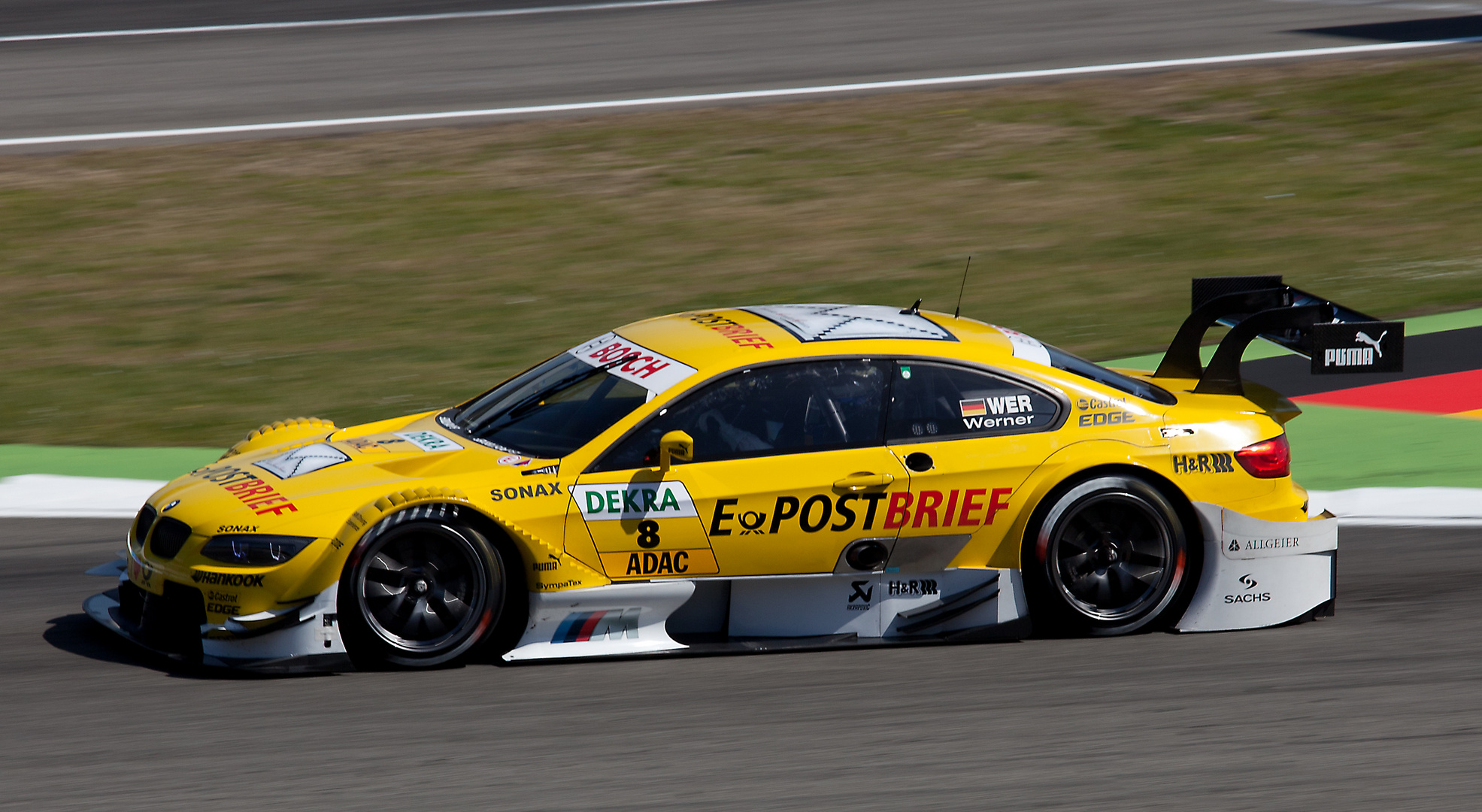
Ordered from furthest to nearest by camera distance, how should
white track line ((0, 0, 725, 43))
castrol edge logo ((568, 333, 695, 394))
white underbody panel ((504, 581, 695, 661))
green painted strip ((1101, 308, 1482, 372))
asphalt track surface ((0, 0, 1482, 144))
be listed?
white track line ((0, 0, 725, 43)), asphalt track surface ((0, 0, 1482, 144)), green painted strip ((1101, 308, 1482, 372)), castrol edge logo ((568, 333, 695, 394)), white underbody panel ((504, 581, 695, 661))

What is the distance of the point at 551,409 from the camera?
6207 millimetres

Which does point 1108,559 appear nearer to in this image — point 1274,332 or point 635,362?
point 1274,332

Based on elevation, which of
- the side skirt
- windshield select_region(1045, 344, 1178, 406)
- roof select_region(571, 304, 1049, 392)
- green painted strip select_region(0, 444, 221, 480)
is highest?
roof select_region(571, 304, 1049, 392)

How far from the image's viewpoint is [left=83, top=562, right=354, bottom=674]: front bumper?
5.56 metres

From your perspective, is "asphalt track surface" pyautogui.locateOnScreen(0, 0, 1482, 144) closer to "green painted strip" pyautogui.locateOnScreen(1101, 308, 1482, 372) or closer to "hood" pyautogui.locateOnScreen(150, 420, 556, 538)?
"green painted strip" pyautogui.locateOnScreen(1101, 308, 1482, 372)

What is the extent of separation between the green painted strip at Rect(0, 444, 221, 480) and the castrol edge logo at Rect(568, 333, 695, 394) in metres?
3.45

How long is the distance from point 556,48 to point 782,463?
1688 cm

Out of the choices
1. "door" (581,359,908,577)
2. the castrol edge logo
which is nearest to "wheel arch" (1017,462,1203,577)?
"door" (581,359,908,577)

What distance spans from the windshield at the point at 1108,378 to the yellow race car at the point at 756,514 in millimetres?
19

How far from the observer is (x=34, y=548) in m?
7.60

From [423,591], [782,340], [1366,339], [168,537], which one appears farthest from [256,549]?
[1366,339]

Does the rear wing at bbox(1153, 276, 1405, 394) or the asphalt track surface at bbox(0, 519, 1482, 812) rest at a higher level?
the rear wing at bbox(1153, 276, 1405, 394)

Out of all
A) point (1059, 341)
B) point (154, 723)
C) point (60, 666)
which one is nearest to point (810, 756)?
point (154, 723)

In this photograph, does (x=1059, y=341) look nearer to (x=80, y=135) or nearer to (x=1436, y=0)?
(x=80, y=135)
